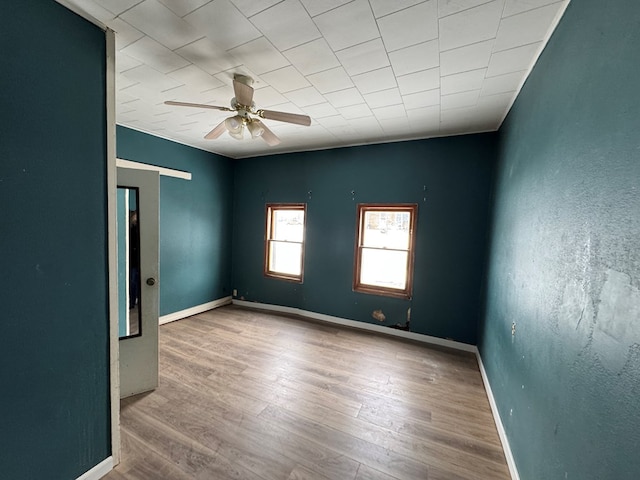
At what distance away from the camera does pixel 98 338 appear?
5.09 feet

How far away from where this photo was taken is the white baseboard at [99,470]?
4.93 feet

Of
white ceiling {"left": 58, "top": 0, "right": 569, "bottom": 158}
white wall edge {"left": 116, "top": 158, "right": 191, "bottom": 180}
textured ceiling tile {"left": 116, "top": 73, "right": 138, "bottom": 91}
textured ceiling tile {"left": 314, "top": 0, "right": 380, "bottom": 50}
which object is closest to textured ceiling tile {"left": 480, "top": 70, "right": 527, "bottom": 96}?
white ceiling {"left": 58, "top": 0, "right": 569, "bottom": 158}

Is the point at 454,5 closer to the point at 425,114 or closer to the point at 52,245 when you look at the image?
the point at 425,114

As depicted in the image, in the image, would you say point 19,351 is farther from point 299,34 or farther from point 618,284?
point 618,284

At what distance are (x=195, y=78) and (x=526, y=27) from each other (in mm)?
2466

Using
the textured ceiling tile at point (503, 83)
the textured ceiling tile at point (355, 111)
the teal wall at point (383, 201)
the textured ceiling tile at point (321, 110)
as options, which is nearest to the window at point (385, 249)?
the teal wall at point (383, 201)

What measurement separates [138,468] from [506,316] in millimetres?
2856

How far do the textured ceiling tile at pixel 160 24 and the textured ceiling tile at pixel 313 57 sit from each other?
2.15 ft

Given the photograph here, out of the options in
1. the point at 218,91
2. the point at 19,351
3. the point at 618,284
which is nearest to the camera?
the point at 618,284

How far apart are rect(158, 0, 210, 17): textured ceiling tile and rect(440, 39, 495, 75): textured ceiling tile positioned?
1614 mm

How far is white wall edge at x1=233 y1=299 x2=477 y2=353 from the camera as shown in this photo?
136 inches

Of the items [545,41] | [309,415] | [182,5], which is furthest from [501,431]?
[182,5]

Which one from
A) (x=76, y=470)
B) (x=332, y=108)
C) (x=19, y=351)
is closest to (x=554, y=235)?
(x=332, y=108)

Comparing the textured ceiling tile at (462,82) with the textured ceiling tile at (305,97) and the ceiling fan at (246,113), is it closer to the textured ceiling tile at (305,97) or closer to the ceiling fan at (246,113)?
the textured ceiling tile at (305,97)
